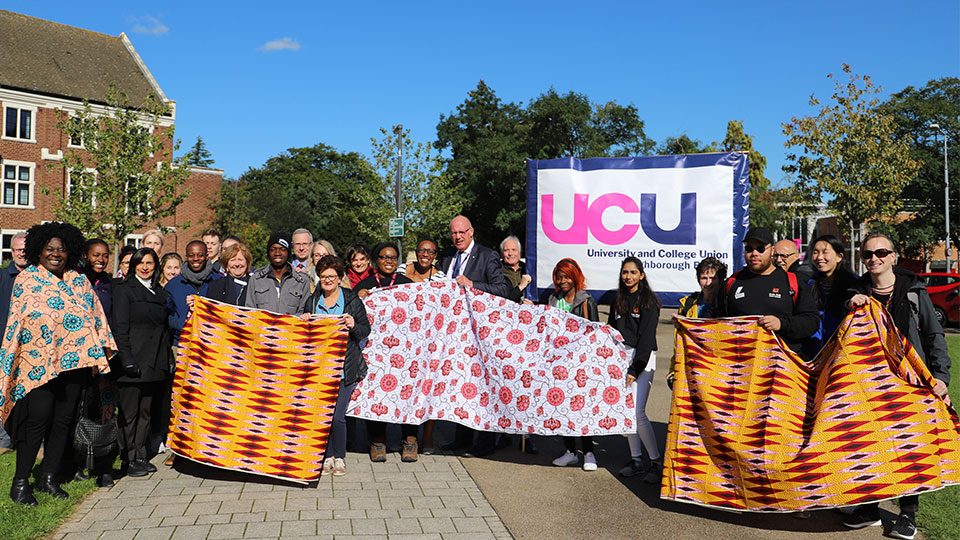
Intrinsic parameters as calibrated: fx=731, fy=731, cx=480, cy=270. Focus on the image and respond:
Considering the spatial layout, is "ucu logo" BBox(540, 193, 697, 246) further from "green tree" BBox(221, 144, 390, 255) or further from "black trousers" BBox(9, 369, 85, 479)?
"green tree" BBox(221, 144, 390, 255)

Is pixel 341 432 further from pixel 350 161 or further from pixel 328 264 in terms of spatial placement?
pixel 350 161

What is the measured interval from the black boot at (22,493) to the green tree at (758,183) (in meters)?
43.8

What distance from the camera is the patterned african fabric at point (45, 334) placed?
5.32 m

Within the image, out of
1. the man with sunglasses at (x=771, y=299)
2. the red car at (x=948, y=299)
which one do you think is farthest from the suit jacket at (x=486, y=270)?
the red car at (x=948, y=299)

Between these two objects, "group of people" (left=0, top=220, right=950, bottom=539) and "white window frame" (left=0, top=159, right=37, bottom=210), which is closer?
"group of people" (left=0, top=220, right=950, bottom=539)

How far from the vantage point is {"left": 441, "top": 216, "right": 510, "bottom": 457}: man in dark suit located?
714cm

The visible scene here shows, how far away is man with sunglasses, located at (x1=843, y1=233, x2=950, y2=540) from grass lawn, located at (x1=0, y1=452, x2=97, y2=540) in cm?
540

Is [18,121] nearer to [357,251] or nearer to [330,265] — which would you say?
[357,251]

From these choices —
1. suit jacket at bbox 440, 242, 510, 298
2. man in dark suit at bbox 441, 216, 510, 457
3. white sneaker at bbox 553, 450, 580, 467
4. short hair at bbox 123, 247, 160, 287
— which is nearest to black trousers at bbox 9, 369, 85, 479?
short hair at bbox 123, 247, 160, 287

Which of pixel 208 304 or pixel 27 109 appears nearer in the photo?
pixel 208 304

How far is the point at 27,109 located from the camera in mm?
38781

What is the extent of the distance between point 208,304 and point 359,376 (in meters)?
1.43

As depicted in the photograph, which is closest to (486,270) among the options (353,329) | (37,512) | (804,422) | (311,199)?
(353,329)

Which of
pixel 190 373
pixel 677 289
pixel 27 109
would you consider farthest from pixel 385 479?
pixel 27 109
